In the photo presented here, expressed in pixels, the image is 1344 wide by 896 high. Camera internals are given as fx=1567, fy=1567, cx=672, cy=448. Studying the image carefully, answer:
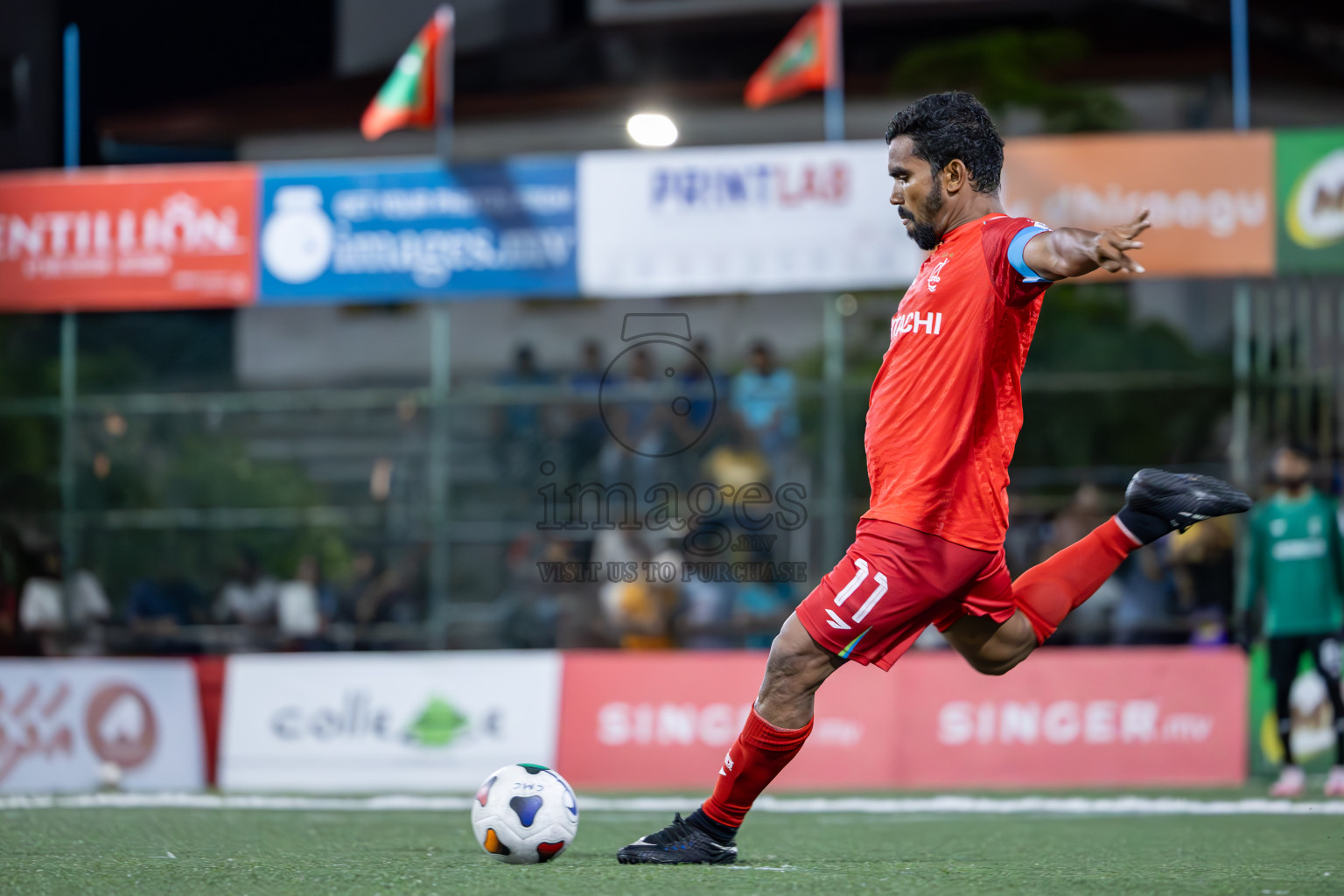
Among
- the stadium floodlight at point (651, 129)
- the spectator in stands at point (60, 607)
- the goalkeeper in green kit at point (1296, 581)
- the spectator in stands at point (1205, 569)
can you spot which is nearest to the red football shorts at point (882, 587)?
the goalkeeper in green kit at point (1296, 581)

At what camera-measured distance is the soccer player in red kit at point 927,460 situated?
14.2ft

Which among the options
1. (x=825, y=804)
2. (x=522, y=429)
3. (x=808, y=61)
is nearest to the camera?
(x=825, y=804)

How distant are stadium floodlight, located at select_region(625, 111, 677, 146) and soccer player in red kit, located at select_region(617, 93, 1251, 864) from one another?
13.4m

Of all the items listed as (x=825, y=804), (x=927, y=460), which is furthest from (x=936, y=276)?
(x=825, y=804)

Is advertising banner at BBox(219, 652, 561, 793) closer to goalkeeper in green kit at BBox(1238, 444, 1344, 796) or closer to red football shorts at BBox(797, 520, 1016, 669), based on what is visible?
goalkeeper in green kit at BBox(1238, 444, 1344, 796)

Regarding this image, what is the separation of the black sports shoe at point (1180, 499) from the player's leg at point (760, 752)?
3.93ft

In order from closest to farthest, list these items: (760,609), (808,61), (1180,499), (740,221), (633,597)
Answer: (1180,499), (740,221), (808,61), (760,609), (633,597)

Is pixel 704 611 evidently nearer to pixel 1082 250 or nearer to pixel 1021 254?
pixel 1021 254

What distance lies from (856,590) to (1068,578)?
0.91m

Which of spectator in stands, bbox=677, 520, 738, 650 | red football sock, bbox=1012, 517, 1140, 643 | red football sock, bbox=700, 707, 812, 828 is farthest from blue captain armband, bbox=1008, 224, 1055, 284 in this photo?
spectator in stands, bbox=677, 520, 738, 650

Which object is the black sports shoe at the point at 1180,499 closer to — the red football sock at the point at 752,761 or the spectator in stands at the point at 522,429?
the red football sock at the point at 752,761

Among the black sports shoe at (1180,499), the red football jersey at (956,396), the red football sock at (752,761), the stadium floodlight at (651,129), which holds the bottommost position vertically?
the red football sock at (752,761)

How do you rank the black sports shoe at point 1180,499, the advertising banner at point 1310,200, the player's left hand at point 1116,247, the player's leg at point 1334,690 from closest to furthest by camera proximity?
the player's left hand at point 1116,247
the black sports shoe at point 1180,499
the player's leg at point 1334,690
the advertising banner at point 1310,200

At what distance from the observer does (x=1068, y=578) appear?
16.0 feet
